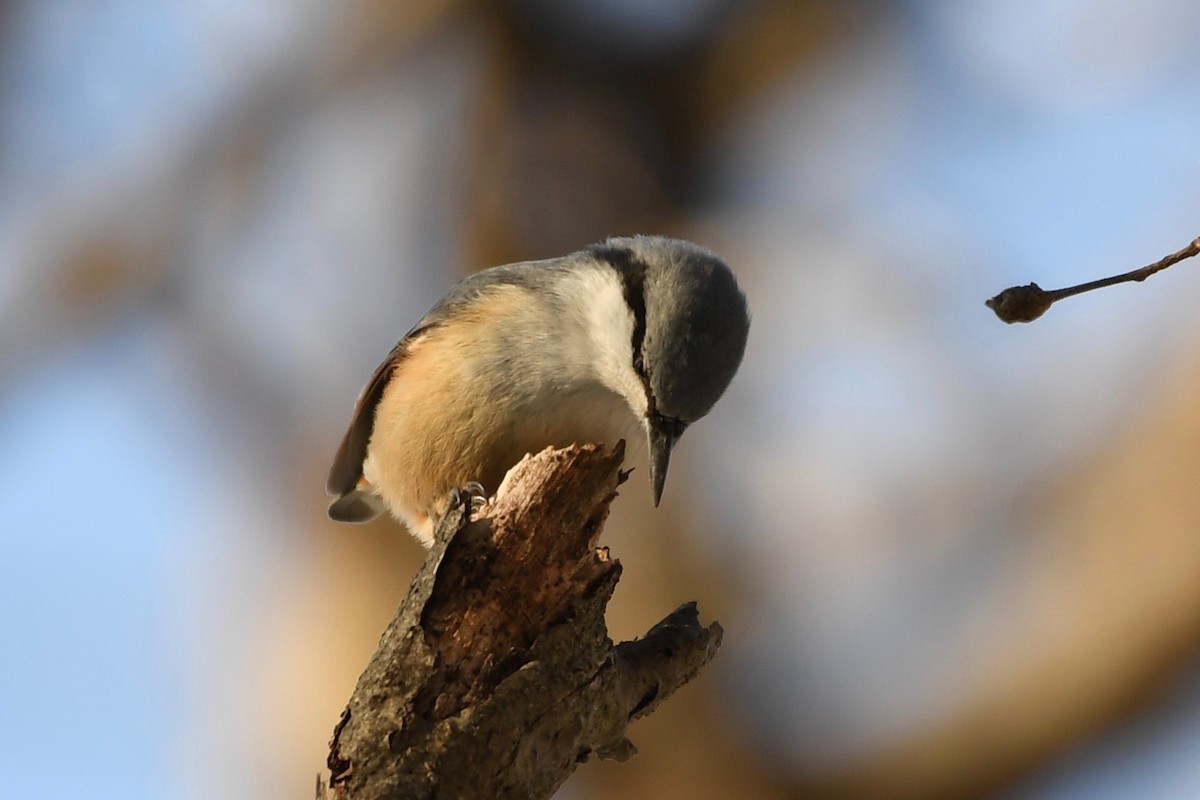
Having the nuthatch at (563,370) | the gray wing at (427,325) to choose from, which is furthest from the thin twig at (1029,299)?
the gray wing at (427,325)

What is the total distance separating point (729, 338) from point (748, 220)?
7.72 ft

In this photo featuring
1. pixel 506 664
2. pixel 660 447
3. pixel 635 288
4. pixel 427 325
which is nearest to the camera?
pixel 506 664

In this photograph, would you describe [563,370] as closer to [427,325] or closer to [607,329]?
[607,329]

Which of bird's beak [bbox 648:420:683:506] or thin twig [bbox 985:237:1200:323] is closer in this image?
thin twig [bbox 985:237:1200:323]

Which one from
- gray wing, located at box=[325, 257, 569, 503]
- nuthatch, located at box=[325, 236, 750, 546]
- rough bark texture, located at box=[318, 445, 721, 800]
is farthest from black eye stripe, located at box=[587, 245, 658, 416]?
rough bark texture, located at box=[318, 445, 721, 800]

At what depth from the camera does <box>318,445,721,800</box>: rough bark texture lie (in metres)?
1.29

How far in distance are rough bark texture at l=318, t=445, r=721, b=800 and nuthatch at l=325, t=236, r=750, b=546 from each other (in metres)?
0.35

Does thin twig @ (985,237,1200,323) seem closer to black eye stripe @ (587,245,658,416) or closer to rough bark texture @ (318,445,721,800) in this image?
rough bark texture @ (318,445,721,800)

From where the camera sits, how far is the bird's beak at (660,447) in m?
1.90

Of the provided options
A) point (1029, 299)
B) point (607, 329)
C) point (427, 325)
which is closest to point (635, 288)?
point (607, 329)

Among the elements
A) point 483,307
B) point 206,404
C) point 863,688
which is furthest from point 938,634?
point 206,404

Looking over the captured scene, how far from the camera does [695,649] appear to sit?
1.69 m

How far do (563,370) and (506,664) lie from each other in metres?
0.66

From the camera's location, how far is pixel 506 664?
1390 millimetres
